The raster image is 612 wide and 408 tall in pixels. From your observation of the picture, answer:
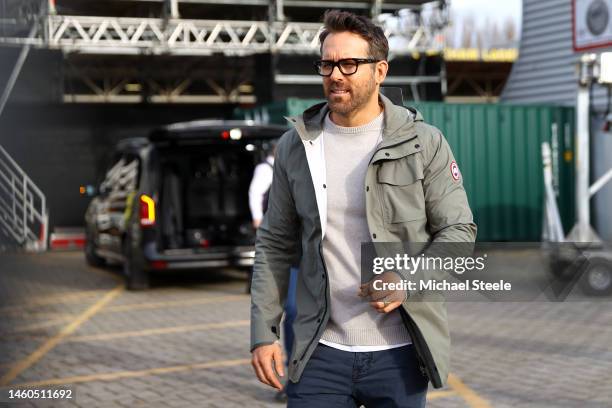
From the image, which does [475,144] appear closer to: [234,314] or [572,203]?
[572,203]

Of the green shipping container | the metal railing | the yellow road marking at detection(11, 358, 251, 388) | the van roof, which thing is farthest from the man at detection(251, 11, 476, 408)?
the green shipping container

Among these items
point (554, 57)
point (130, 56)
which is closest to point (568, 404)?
point (554, 57)

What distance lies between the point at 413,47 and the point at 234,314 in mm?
13272

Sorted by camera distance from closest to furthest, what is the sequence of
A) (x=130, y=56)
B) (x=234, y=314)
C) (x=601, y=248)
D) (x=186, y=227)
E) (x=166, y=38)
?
(x=234, y=314)
(x=601, y=248)
(x=186, y=227)
(x=166, y=38)
(x=130, y=56)

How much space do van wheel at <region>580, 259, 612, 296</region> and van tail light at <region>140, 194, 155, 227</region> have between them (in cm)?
525

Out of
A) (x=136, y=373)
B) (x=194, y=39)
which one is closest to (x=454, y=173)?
(x=136, y=373)

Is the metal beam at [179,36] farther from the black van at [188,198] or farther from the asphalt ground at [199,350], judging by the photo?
the asphalt ground at [199,350]

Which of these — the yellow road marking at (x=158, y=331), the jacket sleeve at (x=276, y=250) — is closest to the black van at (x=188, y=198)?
the yellow road marking at (x=158, y=331)

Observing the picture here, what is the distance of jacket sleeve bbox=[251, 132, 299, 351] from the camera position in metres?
3.29

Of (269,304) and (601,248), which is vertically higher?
(269,304)

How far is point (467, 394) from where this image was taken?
6.62 m

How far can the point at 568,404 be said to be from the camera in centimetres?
627

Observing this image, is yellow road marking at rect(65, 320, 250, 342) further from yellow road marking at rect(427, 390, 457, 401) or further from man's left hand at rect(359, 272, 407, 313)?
man's left hand at rect(359, 272, 407, 313)

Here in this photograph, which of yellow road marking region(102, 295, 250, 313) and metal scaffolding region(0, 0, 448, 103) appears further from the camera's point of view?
metal scaffolding region(0, 0, 448, 103)
